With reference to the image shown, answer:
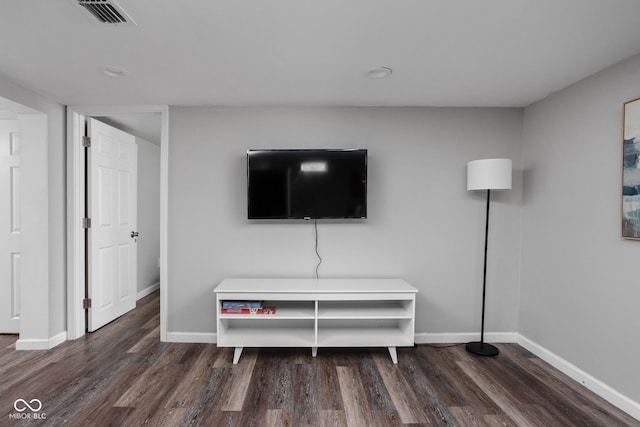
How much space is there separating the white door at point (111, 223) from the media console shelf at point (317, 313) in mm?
1439

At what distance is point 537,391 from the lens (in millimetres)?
2217

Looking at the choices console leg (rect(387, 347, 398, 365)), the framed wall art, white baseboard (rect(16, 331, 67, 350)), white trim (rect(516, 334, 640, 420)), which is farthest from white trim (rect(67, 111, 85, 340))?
the framed wall art

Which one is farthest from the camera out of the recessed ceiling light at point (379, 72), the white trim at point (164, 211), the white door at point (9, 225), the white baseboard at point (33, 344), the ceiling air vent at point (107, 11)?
the white door at point (9, 225)

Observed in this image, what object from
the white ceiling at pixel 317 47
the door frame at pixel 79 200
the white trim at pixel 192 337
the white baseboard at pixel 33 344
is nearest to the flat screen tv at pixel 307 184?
the white ceiling at pixel 317 47

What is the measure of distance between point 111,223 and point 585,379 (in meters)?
4.39

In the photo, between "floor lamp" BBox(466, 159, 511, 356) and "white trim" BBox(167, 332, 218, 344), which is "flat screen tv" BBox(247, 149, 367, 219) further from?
"white trim" BBox(167, 332, 218, 344)

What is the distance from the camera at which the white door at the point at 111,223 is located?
3.12m

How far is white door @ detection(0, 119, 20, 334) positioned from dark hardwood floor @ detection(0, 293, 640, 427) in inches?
18.7

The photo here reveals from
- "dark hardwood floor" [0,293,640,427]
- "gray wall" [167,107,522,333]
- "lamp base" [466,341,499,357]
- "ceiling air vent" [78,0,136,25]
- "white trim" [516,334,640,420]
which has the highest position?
"ceiling air vent" [78,0,136,25]

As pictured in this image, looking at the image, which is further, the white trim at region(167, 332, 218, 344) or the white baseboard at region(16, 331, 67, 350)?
the white trim at region(167, 332, 218, 344)

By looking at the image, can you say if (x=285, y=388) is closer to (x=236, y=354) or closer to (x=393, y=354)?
(x=236, y=354)

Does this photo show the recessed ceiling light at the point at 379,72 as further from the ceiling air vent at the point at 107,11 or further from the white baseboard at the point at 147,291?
the white baseboard at the point at 147,291

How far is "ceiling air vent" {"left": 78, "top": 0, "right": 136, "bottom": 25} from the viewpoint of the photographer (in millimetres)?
1482

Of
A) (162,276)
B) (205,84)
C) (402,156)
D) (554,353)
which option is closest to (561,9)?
(402,156)
